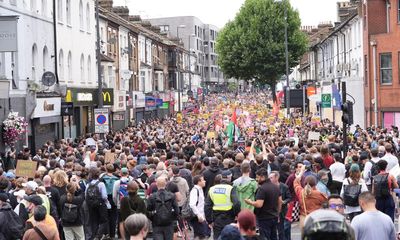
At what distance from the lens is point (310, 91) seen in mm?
54344

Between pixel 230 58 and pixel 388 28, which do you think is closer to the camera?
pixel 388 28

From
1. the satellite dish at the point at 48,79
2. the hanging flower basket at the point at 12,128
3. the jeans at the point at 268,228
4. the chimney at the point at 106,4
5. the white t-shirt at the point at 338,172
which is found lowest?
the jeans at the point at 268,228

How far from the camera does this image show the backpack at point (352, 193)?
1306 cm

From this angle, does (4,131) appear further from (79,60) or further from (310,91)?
(310,91)

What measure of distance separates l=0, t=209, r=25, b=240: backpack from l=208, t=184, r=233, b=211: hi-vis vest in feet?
10.6

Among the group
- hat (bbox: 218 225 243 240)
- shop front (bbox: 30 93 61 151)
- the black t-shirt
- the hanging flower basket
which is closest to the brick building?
shop front (bbox: 30 93 61 151)

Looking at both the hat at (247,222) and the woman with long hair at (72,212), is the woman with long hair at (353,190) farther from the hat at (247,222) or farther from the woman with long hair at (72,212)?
the hat at (247,222)

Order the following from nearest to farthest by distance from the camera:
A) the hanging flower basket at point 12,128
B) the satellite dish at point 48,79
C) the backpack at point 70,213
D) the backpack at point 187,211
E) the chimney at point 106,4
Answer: the backpack at point 70,213 < the backpack at point 187,211 < the hanging flower basket at point 12,128 < the satellite dish at point 48,79 < the chimney at point 106,4

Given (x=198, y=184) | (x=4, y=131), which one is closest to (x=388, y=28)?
(x=4, y=131)

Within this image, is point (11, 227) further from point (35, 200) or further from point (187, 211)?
point (187, 211)

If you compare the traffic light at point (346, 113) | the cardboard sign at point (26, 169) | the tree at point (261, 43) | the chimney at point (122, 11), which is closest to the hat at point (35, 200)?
the cardboard sign at point (26, 169)

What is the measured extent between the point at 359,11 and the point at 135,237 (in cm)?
3962

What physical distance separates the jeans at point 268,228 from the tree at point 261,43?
60.6 m

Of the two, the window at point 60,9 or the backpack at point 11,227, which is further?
the window at point 60,9
